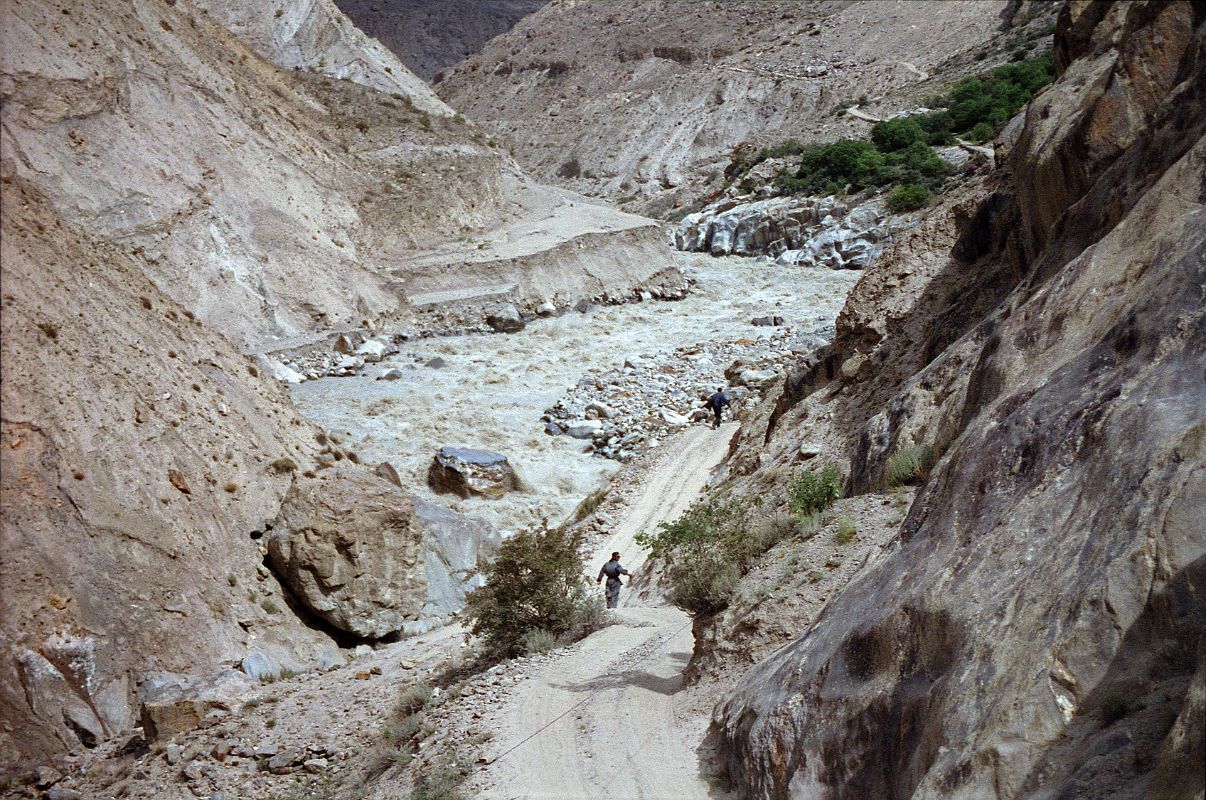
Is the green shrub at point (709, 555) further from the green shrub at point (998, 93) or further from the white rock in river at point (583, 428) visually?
the green shrub at point (998, 93)

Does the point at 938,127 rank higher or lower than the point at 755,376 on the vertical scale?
higher

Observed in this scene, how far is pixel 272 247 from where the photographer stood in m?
27.2

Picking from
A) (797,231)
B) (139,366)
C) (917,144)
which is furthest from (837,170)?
(139,366)

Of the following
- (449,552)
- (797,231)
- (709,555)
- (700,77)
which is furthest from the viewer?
(700,77)

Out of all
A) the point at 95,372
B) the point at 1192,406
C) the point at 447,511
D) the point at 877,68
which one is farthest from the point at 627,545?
the point at 877,68

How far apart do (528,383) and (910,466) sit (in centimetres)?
1770

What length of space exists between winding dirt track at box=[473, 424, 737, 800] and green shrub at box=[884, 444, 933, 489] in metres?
2.30

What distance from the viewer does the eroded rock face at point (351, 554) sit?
42.2 ft

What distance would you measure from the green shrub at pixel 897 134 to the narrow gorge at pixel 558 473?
14.9 m

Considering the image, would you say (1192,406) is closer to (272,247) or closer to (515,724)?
(515,724)

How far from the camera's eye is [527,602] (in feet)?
36.6

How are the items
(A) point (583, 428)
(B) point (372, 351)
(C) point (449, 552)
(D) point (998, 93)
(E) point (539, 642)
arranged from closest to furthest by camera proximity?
1. (E) point (539, 642)
2. (C) point (449, 552)
3. (A) point (583, 428)
4. (B) point (372, 351)
5. (D) point (998, 93)

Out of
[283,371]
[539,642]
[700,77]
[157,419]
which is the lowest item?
[539,642]

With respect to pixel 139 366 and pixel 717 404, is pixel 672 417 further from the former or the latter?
pixel 139 366
